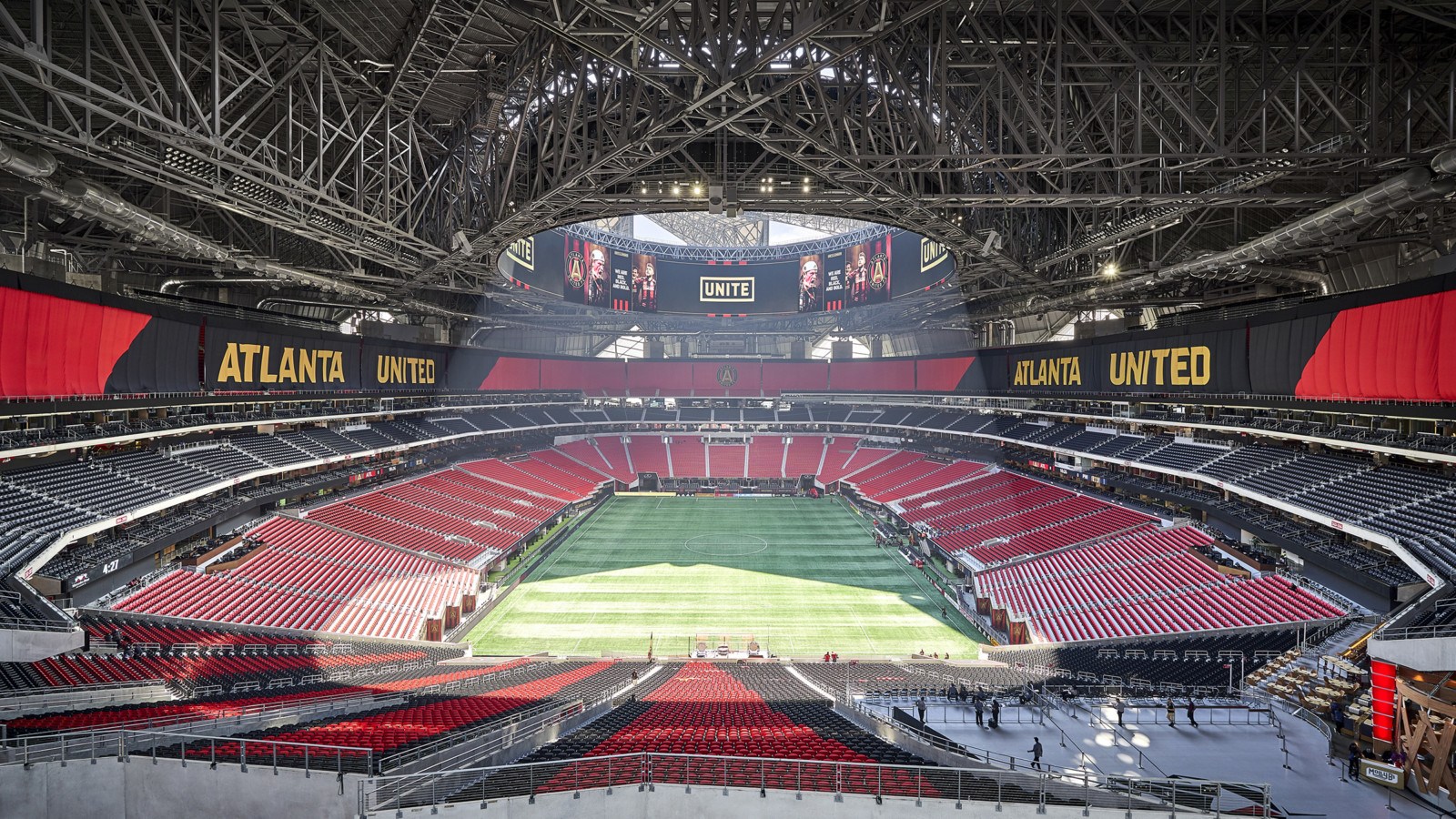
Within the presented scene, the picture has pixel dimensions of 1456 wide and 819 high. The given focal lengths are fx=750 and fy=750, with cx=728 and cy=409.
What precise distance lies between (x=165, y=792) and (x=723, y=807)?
7369 millimetres

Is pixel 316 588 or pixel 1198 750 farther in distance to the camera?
pixel 316 588

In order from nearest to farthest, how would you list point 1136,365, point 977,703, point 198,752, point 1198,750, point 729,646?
1. point 198,752
2. point 1198,750
3. point 977,703
4. point 729,646
5. point 1136,365

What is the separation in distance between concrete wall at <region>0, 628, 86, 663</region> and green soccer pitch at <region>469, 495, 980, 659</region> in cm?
1215

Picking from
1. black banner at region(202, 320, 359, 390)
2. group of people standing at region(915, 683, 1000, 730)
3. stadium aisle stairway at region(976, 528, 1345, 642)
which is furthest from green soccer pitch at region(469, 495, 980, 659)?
black banner at region(202, 320, 359, 390)

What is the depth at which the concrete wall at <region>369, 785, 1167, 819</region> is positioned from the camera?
9.22 metres

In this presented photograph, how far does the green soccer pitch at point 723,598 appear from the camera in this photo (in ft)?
89.0

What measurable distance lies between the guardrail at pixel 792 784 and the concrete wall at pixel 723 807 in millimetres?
79

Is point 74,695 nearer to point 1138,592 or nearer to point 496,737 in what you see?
point 496,737

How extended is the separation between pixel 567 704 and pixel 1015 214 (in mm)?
24530

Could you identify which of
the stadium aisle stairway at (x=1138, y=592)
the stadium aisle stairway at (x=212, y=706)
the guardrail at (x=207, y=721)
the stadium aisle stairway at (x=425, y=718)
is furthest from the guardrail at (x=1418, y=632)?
the stadium aisle stairway at (x=212, y=706)

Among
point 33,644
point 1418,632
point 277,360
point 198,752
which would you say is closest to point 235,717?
point 198,752

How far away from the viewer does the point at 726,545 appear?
4097 cm

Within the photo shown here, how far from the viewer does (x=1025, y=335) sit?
48.5 meters

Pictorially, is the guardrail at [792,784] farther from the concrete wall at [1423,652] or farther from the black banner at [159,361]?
the black banner at [159,361]
